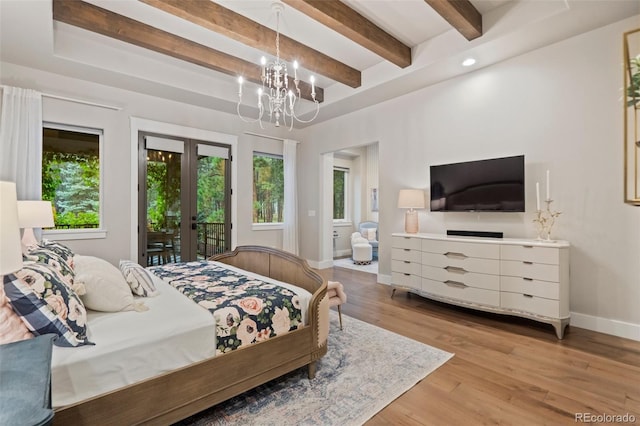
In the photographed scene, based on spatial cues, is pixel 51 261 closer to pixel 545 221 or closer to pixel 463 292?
pixel 463 292

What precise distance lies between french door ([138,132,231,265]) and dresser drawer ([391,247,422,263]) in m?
2.92

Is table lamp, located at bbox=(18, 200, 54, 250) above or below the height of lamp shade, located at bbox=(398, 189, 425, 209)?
below

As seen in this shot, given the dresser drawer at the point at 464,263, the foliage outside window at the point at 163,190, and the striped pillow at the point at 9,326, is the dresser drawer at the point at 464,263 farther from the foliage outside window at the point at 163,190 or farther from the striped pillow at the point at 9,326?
the foliage outside window at the point at 163,190

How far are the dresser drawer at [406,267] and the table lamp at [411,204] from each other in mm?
457

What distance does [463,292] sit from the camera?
328 centimetres

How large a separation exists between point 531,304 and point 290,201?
4.28 meters

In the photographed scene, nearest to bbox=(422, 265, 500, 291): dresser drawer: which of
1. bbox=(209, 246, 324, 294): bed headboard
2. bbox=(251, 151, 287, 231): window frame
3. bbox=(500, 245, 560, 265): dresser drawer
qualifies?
bbox=(500, 245, 560, 265): dresser drawer

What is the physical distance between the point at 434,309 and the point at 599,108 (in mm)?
2644

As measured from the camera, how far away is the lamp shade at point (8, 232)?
3.01ft

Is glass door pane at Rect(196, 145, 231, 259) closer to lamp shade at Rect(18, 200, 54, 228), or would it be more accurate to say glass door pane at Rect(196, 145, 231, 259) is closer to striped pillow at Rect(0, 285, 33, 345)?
lamp shade at Rect(18, 200, 54, 228)

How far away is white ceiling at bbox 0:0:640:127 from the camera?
2.68 m

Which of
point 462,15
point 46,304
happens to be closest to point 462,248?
point 462,15

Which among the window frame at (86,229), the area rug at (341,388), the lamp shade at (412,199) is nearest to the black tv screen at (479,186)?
the lamp shade at (412,199)

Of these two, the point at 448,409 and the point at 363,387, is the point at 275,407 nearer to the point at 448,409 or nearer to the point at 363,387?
the point at 363,387
